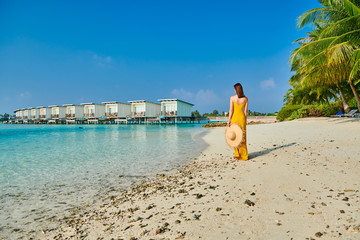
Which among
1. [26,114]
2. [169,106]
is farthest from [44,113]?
[169,106]

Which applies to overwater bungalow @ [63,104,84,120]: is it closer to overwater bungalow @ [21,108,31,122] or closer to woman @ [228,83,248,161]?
overwater bungalow @ [21,108,31,122]

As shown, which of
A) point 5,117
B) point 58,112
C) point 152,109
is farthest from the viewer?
point 5,117

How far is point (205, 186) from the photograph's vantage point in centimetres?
370

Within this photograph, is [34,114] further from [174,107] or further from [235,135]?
[235,135]

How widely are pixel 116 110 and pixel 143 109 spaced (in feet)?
32.2

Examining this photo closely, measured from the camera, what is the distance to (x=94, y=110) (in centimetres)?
6216

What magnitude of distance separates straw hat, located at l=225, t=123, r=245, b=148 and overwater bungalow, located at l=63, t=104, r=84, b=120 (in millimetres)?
70985

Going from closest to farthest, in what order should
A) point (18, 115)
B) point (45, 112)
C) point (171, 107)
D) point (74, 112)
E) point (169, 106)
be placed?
point (171, 107) < point (169, 106) < point (74, 112) < point (45, 112) < point (18, 115)

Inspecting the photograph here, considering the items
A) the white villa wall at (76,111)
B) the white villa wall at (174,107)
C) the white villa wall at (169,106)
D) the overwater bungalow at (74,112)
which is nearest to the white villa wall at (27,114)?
the overwater bungalow at (74,112)

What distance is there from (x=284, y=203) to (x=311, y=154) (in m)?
3.84

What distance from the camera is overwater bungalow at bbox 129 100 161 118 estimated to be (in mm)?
53469

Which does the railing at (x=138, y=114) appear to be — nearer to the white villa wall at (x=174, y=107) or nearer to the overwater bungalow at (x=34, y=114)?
the white villa wall at (x=174, y=107)

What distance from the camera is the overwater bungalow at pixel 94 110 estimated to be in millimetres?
62156

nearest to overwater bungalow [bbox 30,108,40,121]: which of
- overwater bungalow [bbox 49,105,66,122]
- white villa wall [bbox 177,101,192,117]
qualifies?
overwater bungalow [bbox 49,105,66,122]
